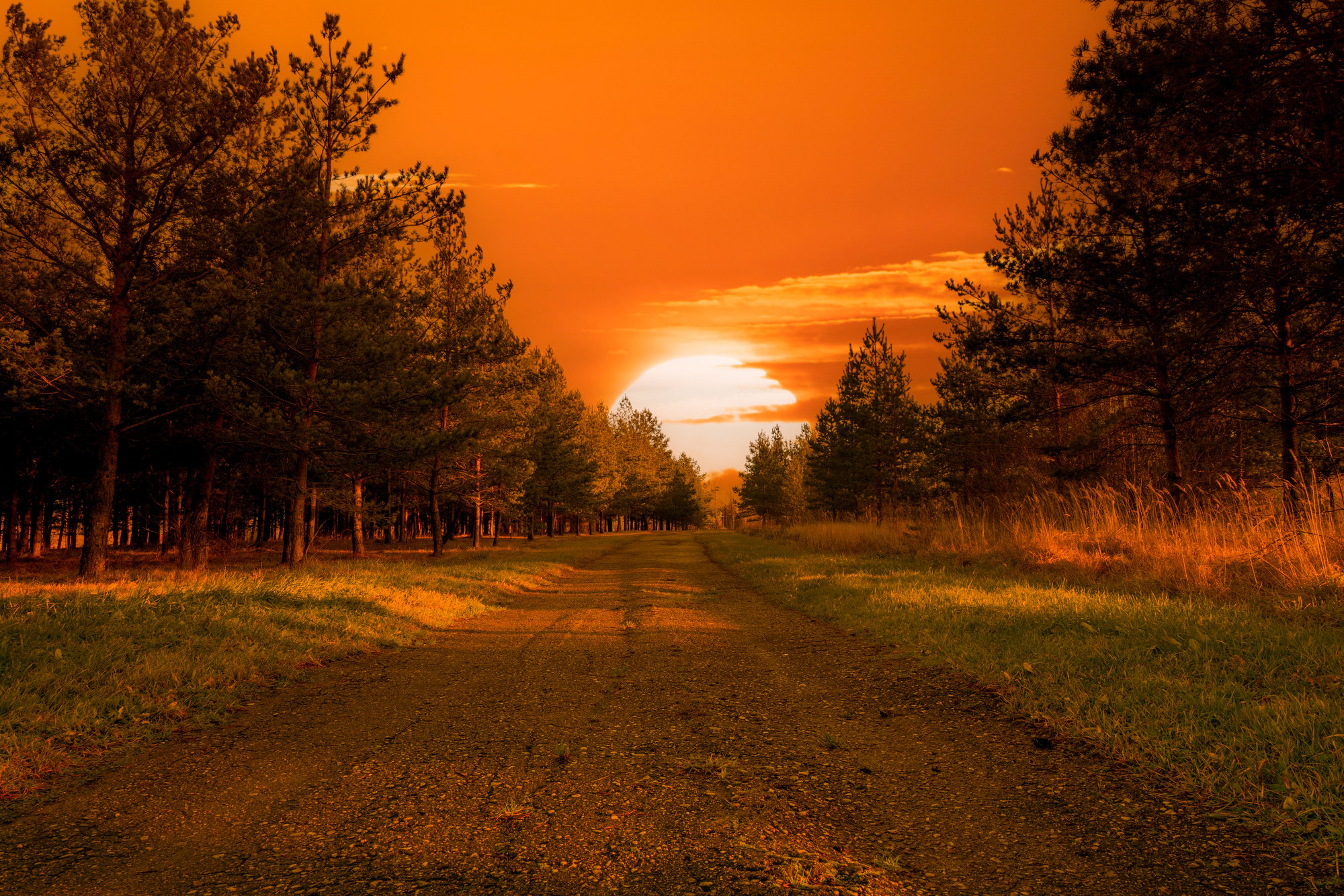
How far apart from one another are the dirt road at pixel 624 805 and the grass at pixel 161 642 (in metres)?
0.55

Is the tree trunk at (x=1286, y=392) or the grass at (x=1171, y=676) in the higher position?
the tree trunk at (x=1286, y=392)

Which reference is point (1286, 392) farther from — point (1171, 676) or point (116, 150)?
point (116, 150)

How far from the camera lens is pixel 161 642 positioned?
6.67 m

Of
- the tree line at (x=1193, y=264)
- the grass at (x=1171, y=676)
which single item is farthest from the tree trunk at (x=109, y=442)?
the tree line at (x=1193, y=264)

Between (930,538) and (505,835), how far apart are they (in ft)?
54.8

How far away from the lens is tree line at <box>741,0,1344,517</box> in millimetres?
6805

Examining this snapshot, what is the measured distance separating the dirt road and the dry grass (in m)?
5.12

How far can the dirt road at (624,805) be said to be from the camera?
2.60 m

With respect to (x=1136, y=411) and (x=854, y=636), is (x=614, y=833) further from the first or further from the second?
(x=1136, y=411)

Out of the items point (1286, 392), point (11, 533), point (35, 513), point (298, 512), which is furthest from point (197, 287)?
point (1286, 392)

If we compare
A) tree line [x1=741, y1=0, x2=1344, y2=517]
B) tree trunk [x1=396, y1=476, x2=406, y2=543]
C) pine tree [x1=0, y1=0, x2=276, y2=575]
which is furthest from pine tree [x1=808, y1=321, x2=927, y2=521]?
pine tree [x1=0, y1=0, x2=276, y2=575]

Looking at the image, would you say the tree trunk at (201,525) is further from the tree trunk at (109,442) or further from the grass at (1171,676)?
the grass at (1171,676)

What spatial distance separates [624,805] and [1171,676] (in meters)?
4.47

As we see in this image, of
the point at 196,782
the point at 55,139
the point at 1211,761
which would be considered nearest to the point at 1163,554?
the point at 1211,761
